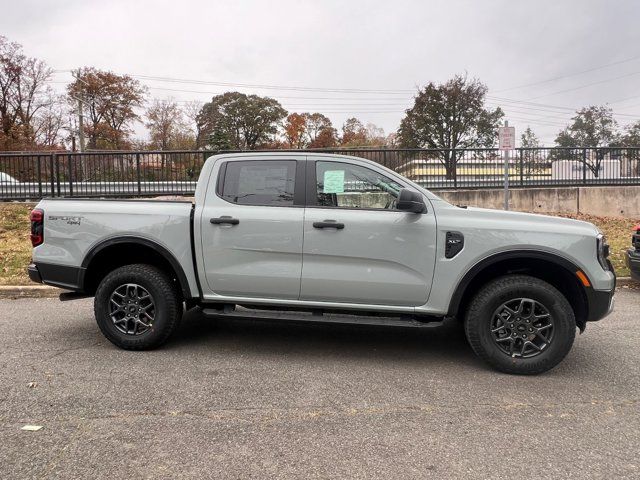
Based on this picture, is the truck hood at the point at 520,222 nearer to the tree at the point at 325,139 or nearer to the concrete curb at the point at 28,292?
the concrete curb at the point at 28,292

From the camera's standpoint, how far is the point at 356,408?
356cm

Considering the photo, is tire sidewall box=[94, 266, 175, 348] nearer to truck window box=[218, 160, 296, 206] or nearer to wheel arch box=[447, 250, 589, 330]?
truck window box=[218, 160, 296, 206]

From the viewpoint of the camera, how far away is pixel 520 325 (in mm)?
4184

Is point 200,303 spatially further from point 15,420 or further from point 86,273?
point 15,420

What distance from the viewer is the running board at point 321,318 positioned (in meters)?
4.32

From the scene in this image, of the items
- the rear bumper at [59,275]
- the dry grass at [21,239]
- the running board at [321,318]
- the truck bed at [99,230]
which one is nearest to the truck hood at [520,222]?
the running board at [321,318]

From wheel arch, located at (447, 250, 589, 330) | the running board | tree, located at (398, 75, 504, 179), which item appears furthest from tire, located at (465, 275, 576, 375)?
tree, located at (398, 75, 504, 179)

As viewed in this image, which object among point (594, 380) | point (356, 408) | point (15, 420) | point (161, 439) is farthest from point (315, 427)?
point (594, 380)

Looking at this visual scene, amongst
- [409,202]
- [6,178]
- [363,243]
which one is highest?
[6,178]

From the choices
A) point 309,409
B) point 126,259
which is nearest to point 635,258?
point 309,409

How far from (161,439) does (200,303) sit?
6.27 feet

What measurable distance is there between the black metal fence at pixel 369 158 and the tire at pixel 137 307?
8.03 meters

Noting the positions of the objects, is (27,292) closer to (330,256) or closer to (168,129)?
(330,256)

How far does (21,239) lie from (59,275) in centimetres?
635
